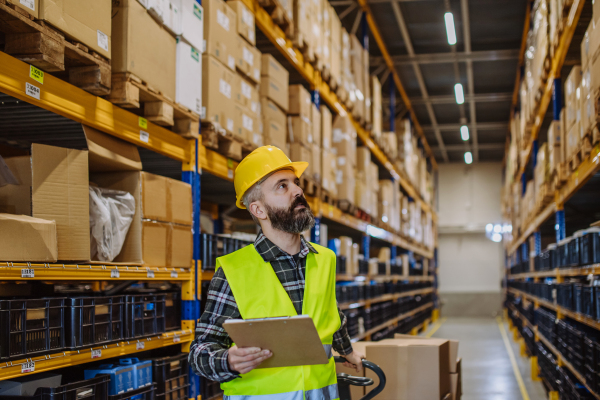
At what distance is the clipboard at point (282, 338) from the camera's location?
1.96 m

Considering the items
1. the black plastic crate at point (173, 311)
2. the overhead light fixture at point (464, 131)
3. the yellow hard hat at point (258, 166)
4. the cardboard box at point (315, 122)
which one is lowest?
the black plastic crate at point (173, 311)

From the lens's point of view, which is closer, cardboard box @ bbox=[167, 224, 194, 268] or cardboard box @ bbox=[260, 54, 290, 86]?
cardboard box @ bbox=[167, 224, 194, 268]

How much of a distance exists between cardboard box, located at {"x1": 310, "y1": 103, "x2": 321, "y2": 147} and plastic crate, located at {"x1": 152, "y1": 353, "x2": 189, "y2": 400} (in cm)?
358

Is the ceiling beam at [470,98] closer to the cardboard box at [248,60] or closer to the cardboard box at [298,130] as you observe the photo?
the cardboard box at [298,130]

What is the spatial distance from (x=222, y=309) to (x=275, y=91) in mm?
3638

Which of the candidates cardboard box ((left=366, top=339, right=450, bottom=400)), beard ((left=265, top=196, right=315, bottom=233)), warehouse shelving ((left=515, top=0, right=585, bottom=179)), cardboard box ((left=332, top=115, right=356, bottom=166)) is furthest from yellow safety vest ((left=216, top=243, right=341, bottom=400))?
cardboard box ((left=332, top=115, right=356, bottom=166))

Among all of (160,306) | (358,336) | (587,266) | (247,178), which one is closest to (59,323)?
(160,306)

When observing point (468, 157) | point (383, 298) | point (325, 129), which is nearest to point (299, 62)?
point (325, 129)

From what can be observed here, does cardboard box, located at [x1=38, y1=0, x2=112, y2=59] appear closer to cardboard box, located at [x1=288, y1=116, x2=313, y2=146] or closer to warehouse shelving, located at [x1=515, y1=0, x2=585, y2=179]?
cardboard box, located at [x1=288, y1=116, x2=313, y2=146]

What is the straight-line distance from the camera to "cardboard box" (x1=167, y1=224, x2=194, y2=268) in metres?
3.82

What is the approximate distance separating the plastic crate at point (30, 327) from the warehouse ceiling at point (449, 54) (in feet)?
28.8

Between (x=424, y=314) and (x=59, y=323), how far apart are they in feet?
54.2

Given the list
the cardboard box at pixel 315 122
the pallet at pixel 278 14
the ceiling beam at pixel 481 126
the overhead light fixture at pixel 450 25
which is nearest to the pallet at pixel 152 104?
the pallet at pixel 278 14

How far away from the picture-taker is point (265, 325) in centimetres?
197
